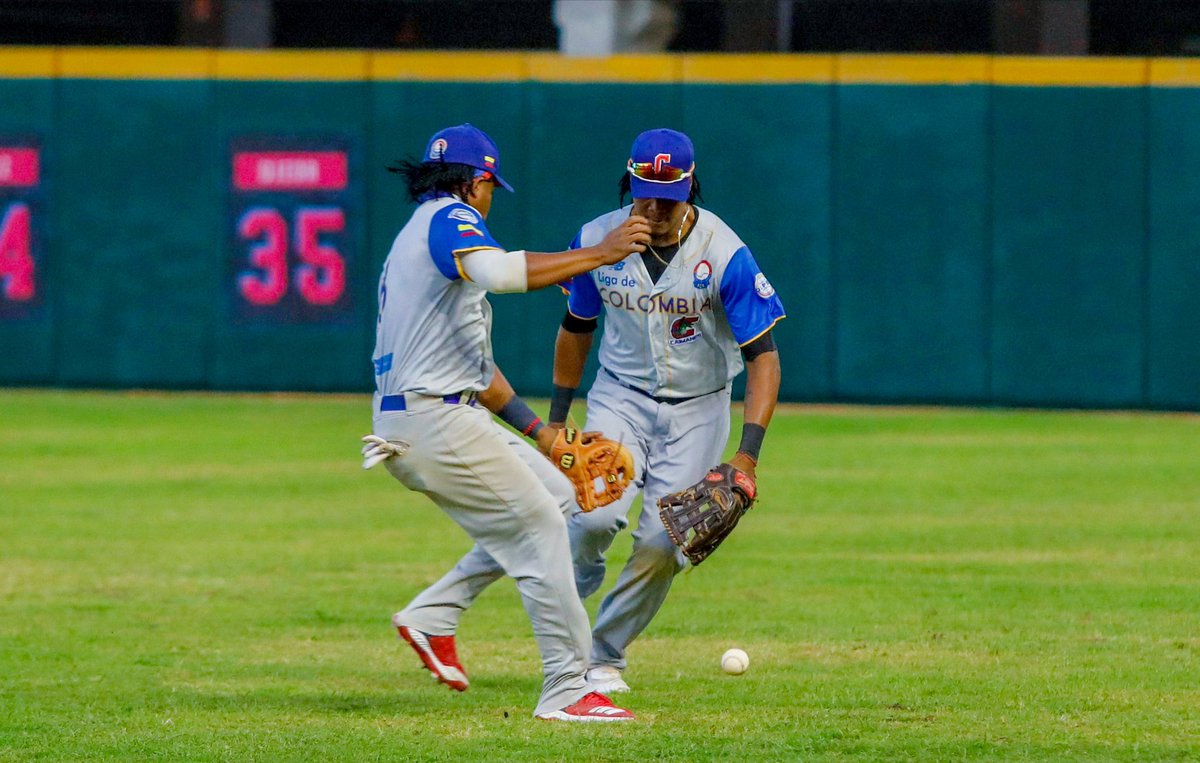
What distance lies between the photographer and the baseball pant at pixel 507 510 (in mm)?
6895

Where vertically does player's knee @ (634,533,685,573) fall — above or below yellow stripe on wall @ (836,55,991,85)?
below

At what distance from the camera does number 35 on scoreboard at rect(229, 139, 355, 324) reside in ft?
69.5

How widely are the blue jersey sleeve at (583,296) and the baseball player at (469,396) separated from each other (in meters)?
0.70

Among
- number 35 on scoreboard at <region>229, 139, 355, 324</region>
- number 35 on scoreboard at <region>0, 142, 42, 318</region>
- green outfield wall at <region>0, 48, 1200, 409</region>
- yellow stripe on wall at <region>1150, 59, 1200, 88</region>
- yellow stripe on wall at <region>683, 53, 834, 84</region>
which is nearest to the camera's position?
yellow stripe on wall at <region>1150, 59, 1200, 88</region>

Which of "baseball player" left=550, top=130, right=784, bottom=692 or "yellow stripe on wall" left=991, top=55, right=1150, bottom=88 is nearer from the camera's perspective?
"baseball player" left=550, top=130, right=784, bottom=692

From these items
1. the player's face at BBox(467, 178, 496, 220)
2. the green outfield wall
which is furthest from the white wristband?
the green outfield wall

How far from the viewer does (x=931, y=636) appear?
8711 mm

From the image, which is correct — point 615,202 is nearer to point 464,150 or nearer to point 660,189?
point 660,189

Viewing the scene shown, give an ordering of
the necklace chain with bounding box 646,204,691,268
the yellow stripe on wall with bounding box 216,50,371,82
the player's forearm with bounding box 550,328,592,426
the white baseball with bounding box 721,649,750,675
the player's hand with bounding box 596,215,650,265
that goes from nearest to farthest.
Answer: the player's hand with bounding box 596,215,650,265, the necklace chain with bounding box 646,204,691,268, the white baseball with bounding box 721,649,750,675, the player's forearm with bounding box 550,328,592,426, the yellow stripe on wall with bounding box 216,50,371,82

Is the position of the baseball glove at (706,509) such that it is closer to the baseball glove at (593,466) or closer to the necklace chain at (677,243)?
the baseball glove at (593,466)

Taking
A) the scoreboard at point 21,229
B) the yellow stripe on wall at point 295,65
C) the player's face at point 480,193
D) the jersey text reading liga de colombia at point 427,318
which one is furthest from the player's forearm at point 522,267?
the scoreboard at point 21,229

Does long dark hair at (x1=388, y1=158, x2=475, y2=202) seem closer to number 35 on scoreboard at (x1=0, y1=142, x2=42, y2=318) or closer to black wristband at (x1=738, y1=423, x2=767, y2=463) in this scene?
black wristband at (x1=738, y1=423, x2=767, y2=463)

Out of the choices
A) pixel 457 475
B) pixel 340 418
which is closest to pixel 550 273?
pixel 457 475

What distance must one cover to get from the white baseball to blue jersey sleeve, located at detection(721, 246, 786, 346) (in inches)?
51.0
